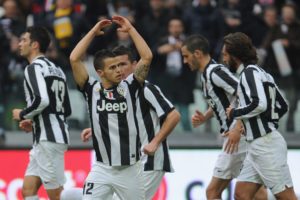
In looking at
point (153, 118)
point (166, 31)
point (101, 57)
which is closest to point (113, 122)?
point (101, 57)

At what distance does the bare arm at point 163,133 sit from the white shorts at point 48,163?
1543mm

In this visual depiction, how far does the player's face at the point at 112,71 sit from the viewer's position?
8.90 metres

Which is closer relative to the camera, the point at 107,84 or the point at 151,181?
the point at 107,84

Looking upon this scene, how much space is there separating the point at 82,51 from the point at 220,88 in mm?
1839

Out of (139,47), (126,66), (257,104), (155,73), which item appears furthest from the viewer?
(155,73)

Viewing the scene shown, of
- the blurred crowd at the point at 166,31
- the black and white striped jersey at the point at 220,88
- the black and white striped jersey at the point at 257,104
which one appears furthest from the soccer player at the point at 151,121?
the blurred crowd at the point at 166,31

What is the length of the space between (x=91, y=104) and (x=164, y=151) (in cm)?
120

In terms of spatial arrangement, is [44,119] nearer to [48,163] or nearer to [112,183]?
[48,163]

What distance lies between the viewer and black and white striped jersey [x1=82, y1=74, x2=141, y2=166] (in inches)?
352

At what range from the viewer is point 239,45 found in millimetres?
9609

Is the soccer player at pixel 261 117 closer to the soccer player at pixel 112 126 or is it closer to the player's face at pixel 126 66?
the player's face at pixel 126 66

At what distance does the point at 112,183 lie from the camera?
8.90 metres

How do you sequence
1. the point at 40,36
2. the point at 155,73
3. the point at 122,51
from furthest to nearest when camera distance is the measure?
the point at 155,73 < the point at 40,36 < the point at 122,51

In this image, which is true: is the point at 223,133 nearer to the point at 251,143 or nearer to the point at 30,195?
the point at 251,143
